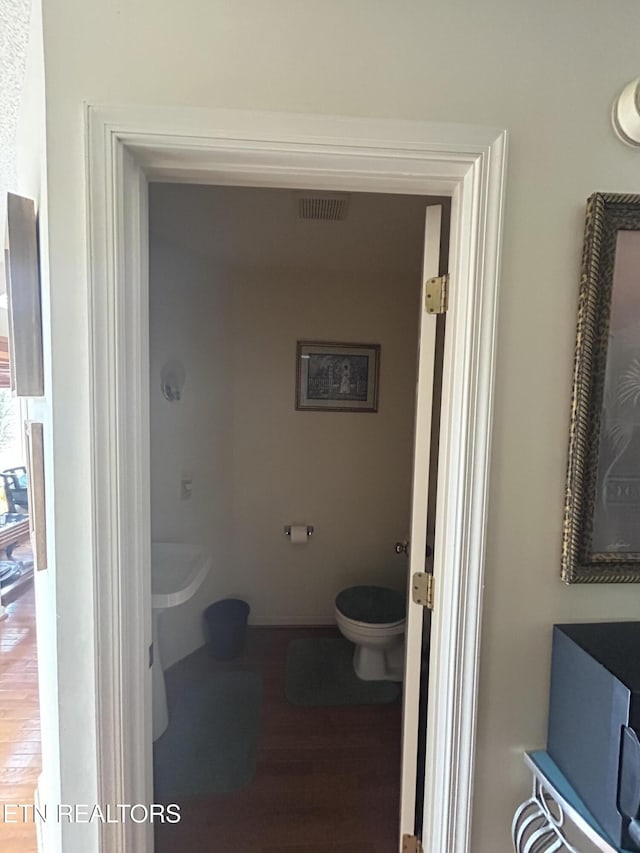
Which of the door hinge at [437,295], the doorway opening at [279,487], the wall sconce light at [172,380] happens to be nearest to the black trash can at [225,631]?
the doorway opening at [279,487]

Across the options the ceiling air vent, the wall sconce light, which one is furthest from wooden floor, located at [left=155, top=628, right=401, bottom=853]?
the ceiling air vent

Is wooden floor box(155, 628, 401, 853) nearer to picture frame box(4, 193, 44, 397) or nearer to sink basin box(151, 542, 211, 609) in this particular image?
sink basin box(151, 542, 211, 609)

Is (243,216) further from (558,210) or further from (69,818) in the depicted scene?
(69,818)

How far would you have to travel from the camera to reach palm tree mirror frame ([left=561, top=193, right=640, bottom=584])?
0.88m

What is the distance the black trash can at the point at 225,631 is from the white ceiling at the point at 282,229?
2216 millimetres

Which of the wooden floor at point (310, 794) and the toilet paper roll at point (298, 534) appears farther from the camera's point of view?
the toilet paper roll at point (298, 534)

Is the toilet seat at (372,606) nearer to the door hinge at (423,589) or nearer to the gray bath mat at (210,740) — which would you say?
the gray bath mat at (210,740)

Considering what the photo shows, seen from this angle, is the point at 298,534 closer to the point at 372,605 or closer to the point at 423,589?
the point at 372,605

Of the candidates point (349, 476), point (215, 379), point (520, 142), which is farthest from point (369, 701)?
point (520, 142)

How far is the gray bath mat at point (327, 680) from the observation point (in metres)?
2.05

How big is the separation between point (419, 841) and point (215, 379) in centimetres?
228

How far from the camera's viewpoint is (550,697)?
3.18 feet

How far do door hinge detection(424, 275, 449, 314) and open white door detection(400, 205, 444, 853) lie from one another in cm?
1

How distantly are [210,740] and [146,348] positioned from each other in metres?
1.85
